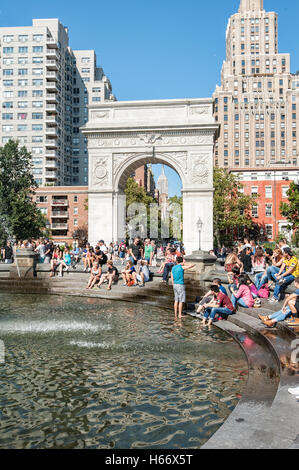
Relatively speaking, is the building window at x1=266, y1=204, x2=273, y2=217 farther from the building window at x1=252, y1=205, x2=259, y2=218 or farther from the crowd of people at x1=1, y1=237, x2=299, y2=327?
the crowd of people at x1=1, y1=237, x2=299, y2=327

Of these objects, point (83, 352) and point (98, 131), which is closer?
point (83, 352)

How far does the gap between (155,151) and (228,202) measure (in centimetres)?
2643

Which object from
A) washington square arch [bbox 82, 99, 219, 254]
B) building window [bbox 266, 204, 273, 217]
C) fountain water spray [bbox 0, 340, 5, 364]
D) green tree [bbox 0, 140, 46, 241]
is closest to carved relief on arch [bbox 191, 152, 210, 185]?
washington square arch [bbox 82, 99, 219, 254]

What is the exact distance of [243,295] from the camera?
9.49 meters

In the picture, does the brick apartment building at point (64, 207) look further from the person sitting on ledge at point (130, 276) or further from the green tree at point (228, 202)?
the person sitting on ledge at point (130, 276)

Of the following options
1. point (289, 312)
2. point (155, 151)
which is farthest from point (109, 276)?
point (155, 151)

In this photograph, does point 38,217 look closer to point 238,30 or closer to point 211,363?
point 211,363

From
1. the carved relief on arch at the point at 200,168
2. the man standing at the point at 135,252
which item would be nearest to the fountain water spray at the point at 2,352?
the man standing at the point at 135,252

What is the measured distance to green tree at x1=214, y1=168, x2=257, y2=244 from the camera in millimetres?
49188

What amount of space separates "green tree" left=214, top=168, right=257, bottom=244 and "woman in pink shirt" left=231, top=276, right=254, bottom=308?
1572 inches

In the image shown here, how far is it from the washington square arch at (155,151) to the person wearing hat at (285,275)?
16030mm

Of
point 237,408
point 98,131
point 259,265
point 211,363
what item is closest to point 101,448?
point 237,408

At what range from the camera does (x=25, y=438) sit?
364 centimetres
